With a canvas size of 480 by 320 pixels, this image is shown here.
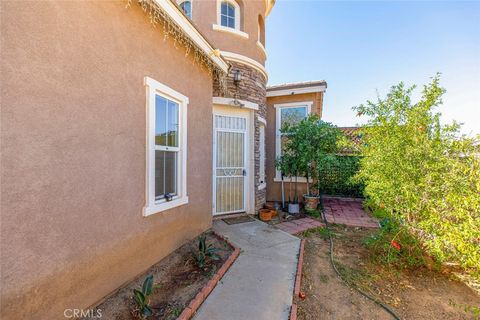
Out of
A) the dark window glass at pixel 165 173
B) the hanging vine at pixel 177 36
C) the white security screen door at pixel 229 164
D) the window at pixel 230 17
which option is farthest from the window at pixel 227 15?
the dark window glass at pixel 165 173

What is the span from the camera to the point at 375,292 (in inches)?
135

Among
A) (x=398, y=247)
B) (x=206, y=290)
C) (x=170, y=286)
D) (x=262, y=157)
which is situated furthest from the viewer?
(x=262, y=157)

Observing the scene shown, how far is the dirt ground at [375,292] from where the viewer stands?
2939 mm

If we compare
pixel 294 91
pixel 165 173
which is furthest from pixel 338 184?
pixel 165 173

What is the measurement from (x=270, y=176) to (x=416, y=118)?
580 cm

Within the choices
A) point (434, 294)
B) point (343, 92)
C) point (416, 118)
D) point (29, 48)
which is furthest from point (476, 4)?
point (29, 48)

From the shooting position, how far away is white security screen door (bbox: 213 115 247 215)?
6309 millimetres

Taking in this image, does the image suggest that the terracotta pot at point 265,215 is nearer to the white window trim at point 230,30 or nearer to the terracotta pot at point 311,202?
the terracotta pot at point 311,202

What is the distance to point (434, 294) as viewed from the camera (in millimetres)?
3438

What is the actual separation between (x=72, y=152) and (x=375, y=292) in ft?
15.4

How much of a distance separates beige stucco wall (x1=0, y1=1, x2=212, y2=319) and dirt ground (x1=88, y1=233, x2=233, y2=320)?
0.52ft

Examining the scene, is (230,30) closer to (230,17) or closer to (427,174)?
(230,17)

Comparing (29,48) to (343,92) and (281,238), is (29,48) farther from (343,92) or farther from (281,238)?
(343,92)

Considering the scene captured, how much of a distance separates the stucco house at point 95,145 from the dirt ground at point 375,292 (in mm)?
2559
